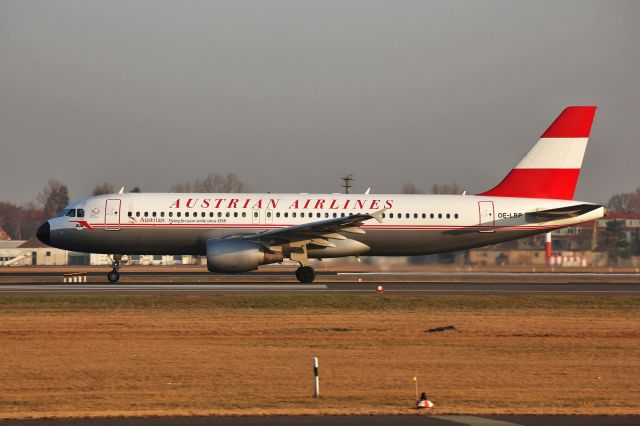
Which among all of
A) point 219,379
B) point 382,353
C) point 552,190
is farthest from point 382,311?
point 552,190

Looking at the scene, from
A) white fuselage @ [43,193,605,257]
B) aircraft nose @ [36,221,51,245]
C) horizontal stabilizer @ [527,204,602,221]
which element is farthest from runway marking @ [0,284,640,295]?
horizontal stabilizer @ [527,204,602,221]

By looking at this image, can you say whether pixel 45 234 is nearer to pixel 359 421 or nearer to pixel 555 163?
Answer: pixel 555 163

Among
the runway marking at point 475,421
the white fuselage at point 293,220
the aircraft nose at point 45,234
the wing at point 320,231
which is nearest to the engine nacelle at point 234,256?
the wing at point 320,231

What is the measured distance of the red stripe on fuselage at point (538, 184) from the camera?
46.8 metres

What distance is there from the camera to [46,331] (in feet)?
83.7

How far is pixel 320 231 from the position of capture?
42.2 m

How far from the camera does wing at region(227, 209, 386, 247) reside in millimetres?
41219

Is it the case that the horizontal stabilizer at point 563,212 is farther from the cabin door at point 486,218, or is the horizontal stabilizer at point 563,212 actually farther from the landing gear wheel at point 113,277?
the landing gear wheel at point 113,277

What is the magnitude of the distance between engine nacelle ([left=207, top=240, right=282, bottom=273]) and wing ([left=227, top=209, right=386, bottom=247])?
763mm

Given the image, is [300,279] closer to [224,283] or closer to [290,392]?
[224,283]

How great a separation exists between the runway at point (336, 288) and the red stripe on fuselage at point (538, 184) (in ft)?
15.9

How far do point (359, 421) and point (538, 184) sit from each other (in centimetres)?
3438

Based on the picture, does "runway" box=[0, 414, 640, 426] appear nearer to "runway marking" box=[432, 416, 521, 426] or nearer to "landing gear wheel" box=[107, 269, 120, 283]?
"runway marking" box=[432, 416, 521, 426]

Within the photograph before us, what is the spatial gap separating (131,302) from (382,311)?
8509 mm
